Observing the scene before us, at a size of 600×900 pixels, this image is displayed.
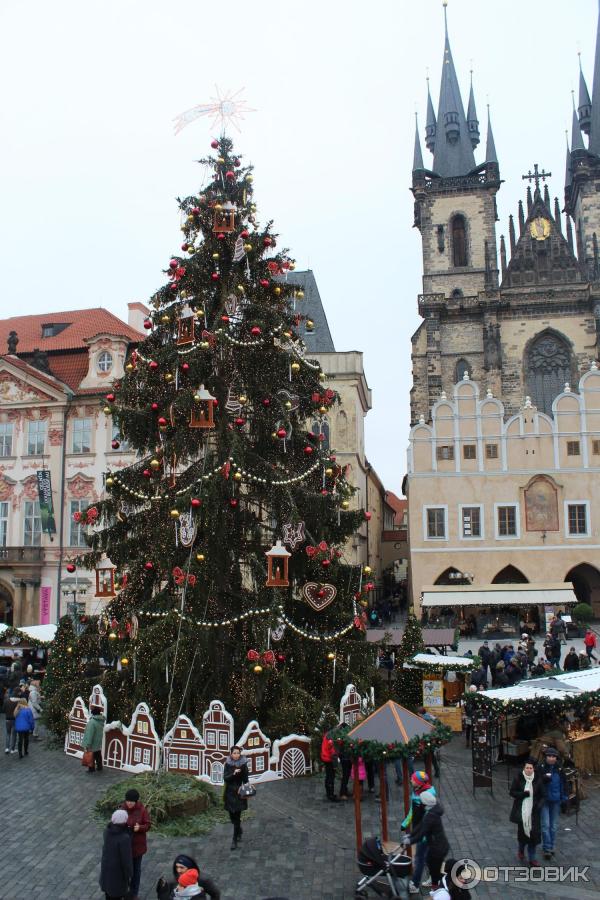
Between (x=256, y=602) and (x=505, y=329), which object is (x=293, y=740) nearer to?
(x=256, y=602)

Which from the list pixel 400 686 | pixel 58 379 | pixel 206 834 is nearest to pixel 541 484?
pixel 400 686

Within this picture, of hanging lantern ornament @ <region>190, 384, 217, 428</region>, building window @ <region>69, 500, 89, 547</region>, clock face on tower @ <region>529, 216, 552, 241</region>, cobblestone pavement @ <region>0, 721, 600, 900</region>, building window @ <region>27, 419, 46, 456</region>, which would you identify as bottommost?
cobblestone pavement @ <region>0, 721, 600, 900</region>

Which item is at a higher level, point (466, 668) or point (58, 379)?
point (58, 379)

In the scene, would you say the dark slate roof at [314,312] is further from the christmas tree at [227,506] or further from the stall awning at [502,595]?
the christmas tree at [227,506]

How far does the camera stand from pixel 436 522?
36062 millimetres

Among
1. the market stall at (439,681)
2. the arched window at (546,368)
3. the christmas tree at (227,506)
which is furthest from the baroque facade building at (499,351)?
the christmas tree at (227,506)

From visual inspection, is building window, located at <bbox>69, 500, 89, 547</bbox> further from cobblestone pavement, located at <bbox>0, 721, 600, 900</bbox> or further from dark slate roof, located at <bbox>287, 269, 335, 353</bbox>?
cobblestone pavement, located at <bbox>0, 721, 600, 900</bbox>

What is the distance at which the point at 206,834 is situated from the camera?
36.4 feet

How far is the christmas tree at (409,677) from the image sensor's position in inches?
724

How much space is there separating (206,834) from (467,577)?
2561 centimetres

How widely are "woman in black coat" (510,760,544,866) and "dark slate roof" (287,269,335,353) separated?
34031 mm

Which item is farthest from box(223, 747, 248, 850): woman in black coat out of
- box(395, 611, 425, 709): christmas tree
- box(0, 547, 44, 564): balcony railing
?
box(0, 547, 44, 564): balcony railing

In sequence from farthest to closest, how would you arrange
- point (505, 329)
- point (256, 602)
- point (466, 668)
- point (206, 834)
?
point (505, 329) < point (466, 668) < point (256, 602) < point (206, 834)

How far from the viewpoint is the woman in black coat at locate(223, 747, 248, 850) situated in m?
10.6
